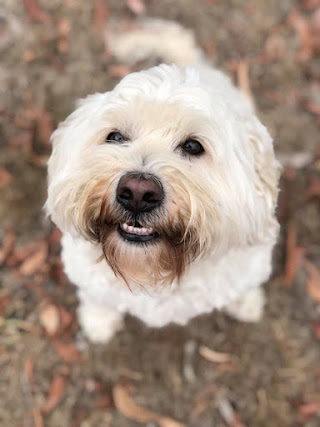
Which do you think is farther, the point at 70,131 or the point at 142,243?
the point at 70,131

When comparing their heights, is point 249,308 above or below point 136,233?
below

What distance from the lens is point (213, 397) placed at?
2668 millimetres

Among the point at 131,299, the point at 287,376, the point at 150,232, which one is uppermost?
the point at 150,232

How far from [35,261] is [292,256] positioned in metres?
1.54

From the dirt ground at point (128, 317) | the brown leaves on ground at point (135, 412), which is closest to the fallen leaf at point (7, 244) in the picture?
the dirt ground at point (128, 317)

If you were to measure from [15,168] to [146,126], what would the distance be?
1.61m

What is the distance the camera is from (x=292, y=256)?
292 centimetres

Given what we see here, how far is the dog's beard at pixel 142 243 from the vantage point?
147 centimetres

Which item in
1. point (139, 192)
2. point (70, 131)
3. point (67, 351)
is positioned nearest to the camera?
point (139, 192)

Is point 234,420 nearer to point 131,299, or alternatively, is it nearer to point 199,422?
point 199,422

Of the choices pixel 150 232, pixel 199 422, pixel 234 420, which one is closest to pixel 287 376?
pixel 234 420

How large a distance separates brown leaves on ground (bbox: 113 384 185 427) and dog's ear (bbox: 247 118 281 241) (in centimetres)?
137

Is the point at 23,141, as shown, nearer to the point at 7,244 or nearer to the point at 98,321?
the point at 7,244

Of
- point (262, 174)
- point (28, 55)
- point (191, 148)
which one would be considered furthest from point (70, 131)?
point (28, 55)
